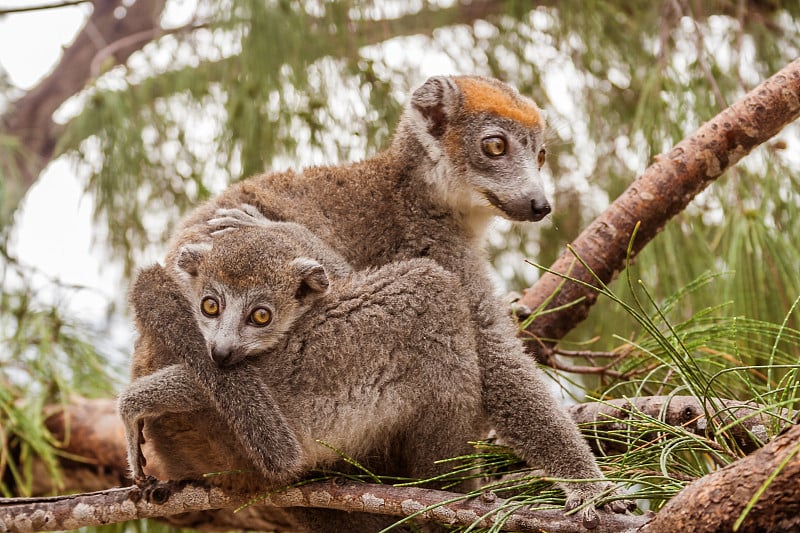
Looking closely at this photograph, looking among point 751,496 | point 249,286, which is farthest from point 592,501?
point 249,286

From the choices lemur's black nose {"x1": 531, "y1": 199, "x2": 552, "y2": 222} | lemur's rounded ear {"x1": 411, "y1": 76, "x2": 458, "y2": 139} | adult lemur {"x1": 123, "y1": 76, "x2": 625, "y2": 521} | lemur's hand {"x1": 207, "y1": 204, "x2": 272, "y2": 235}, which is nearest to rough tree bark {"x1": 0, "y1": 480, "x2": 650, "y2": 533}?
adult lemur {"x1": 123, "y1": 76, "x2": 625, "y2": 521}

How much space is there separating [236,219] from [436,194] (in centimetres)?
113

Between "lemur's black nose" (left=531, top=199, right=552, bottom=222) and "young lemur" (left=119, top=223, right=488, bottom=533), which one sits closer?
"young lemur" (left=119, top=223, right=488, bottom=533)

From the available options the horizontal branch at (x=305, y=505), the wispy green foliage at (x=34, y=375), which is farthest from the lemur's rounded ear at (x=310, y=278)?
the wispy green foliage at (x=34, y=375)

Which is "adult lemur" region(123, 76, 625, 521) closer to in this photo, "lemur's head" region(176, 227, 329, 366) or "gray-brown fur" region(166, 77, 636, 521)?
"gray-brown fur" region(166, 77, 636, 521)

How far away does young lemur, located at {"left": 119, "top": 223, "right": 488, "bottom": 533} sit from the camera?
346 centimetres

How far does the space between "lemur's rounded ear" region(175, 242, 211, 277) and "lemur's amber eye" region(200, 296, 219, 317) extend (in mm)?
Result: 168

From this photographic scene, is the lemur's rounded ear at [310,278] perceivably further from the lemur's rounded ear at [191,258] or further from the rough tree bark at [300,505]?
the rough tree bark at [300,505]

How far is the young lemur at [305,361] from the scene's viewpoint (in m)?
3.46

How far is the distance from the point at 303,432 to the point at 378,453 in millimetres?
412

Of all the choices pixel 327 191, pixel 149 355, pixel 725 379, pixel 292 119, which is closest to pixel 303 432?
pixel 149 355

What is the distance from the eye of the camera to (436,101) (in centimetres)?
476

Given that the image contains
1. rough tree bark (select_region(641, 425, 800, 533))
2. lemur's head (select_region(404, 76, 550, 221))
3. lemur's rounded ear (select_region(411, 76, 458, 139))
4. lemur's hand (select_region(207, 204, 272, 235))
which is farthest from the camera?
lemur's rounded ear (select_region(411, 76, 458, 139))

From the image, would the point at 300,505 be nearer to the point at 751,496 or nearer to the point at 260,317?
the point at 260,317
